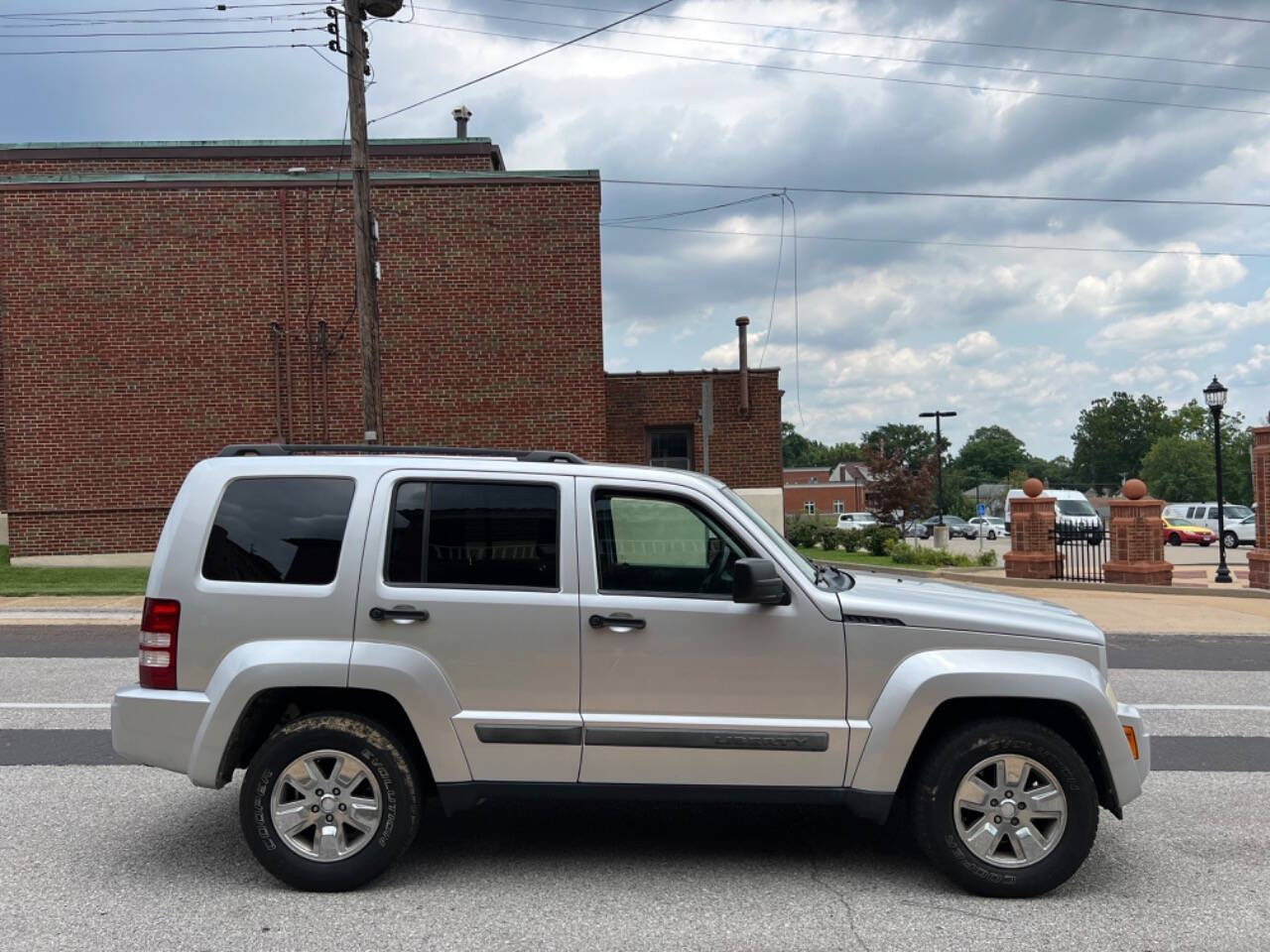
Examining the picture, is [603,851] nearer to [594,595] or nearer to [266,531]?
[594,595]

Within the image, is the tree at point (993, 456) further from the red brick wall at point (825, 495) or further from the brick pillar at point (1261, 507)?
the brick pillar at point (1261, 507)

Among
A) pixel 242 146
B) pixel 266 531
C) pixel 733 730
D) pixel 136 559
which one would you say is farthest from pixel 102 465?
pixel 733 730

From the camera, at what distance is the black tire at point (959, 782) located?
449cm

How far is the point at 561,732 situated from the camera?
180 inches

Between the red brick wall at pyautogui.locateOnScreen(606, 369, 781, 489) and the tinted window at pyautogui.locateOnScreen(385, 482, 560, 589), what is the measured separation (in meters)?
20.5

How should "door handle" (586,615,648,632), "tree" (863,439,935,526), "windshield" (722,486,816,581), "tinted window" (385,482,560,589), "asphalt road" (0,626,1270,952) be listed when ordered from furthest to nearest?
"tree" (863,439,935,526) → "windshield" (722,486,816,581) → "tinted window" (385,482,560,589) → "door handle" (586,615,648,632) → "asphalt road" (0,626,1270,952)

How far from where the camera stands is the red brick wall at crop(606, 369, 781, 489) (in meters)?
25.3

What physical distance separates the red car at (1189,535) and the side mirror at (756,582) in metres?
45.2

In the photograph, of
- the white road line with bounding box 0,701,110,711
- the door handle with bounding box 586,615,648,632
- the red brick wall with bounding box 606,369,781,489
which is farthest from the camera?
the red brick wall with bounding box 606,369,781,489

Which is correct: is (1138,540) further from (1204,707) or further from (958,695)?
(958,695)

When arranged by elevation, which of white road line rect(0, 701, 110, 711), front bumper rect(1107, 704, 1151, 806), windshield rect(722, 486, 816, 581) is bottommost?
white road line rect(0, 701, 110, 711)

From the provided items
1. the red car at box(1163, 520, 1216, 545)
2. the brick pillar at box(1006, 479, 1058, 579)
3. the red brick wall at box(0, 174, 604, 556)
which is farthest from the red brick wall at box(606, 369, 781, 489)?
the red car at box(1163, 520, 1216, 545)

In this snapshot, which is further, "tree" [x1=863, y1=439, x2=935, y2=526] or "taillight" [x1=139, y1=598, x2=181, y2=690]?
"tree" [x1=863, y1=439, x2=935, y2=526]

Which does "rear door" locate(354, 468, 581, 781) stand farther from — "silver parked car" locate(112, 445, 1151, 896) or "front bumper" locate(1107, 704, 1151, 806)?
"front bumper" locate(1107, 704, 1151, 806)
